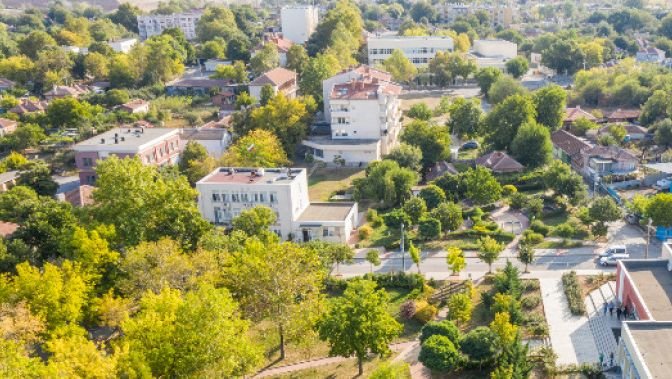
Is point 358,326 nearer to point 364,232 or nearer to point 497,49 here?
point 364,232

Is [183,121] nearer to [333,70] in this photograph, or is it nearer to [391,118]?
[333,70]

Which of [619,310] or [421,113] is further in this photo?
[421,113]

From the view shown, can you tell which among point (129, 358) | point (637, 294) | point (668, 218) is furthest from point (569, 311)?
point (129, 358)

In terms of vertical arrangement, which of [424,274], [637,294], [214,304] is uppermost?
[214,304]

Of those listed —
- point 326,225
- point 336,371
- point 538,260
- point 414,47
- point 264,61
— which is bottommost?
point 336,371

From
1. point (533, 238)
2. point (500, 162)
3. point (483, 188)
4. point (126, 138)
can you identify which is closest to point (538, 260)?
point (533, 238)

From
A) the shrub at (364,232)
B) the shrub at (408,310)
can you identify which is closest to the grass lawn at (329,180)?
the shrub at (364,232)
